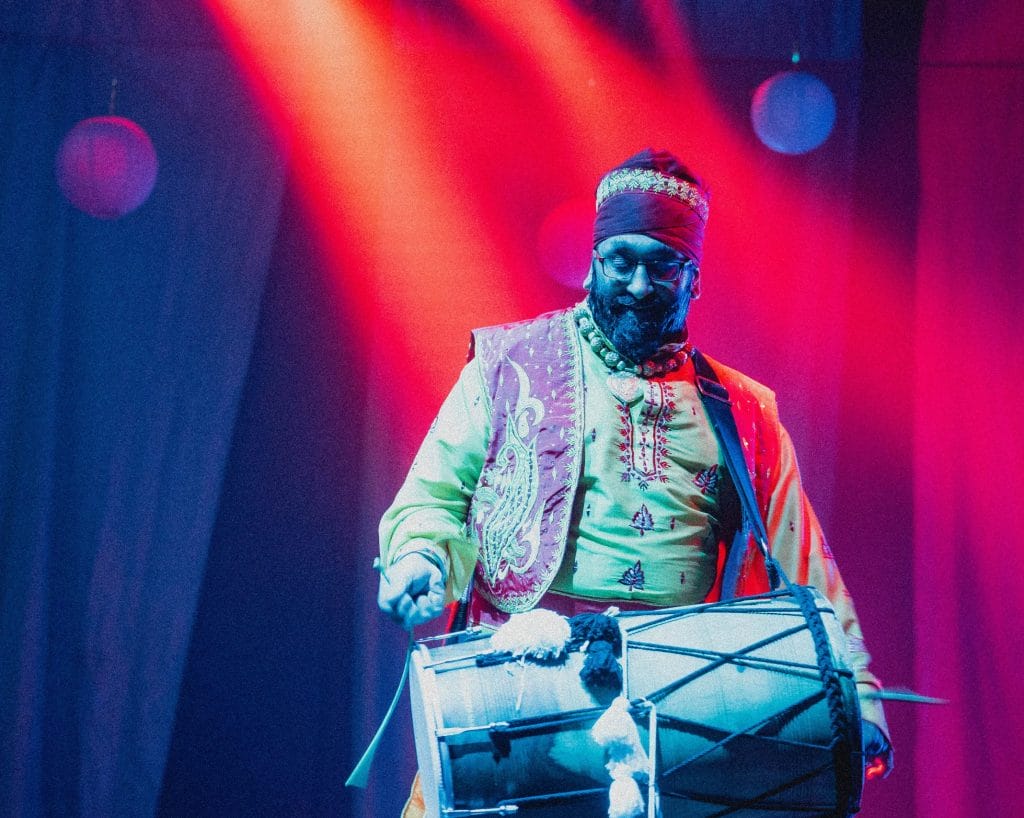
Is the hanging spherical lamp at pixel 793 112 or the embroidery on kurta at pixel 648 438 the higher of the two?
the hanging spherical lamp at pixel 793 112

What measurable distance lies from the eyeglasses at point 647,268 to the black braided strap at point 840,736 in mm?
925

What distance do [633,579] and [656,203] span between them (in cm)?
86

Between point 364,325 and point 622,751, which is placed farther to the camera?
point 364,325

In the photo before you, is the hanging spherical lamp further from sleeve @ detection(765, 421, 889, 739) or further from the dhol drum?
the dhol drum

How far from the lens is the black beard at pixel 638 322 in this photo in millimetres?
2221

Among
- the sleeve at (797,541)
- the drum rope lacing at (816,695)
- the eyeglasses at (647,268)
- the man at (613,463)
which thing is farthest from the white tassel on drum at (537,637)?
the eyeglasses at (647,268)

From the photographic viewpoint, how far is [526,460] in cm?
213

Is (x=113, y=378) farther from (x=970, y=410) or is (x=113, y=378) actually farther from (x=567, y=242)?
(x=970, y=410)

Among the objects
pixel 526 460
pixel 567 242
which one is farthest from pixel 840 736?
pixel 567 242

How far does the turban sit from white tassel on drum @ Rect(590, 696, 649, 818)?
44.1 inches

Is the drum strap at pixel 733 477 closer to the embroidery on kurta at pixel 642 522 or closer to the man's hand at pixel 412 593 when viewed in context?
the embroidery on kurta at pixel 642 522

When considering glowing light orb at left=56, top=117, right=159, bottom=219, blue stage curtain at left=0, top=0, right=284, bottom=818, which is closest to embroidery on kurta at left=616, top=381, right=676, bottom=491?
blue stage curtain at left=0, top=0, right=284, bottom=818

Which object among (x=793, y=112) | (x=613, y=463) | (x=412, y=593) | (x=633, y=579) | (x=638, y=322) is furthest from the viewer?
(x=793, y=112)

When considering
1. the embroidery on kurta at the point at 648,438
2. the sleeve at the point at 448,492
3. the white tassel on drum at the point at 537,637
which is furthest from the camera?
the embroidery on kurta at the point at 648,438
